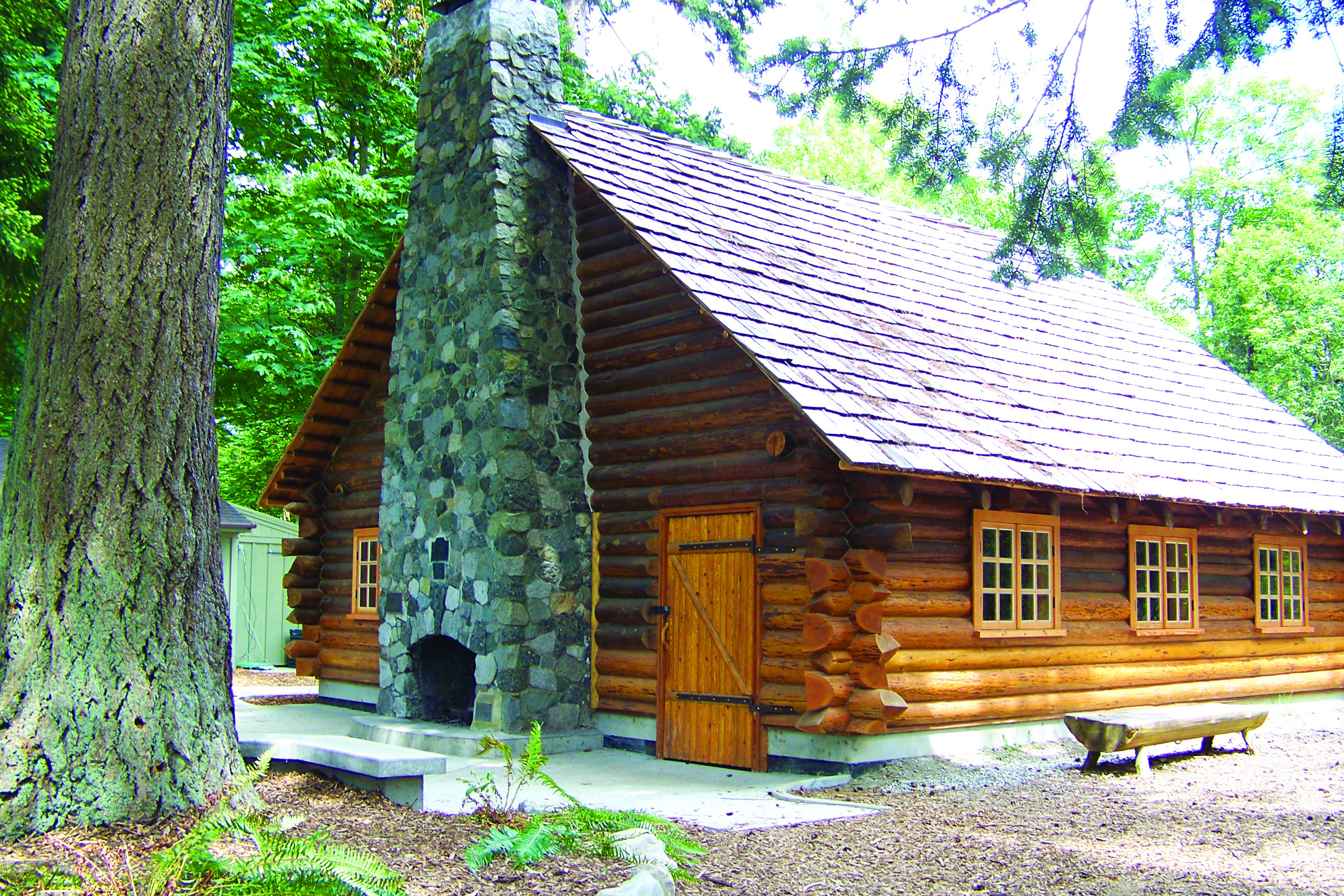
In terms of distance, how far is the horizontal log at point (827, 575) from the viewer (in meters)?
8.70

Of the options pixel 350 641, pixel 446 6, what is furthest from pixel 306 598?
pixel 446 6

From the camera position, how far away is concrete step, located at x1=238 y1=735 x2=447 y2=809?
22.4 feet

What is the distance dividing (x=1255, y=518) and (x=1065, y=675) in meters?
4.08

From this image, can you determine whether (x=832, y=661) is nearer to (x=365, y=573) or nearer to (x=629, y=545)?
(x=629, y=545)

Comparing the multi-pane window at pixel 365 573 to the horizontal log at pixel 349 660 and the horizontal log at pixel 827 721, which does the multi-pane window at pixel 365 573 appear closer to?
the horizontal log at pixel 349 660

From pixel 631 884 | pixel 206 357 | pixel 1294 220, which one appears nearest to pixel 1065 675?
pixel 631 884

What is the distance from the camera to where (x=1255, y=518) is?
1323 centimetres

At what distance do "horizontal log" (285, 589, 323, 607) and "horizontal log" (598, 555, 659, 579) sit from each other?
5.84m

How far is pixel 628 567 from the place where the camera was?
1069 cm

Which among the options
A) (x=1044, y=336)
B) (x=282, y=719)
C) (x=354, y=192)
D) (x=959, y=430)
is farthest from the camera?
(x=354, y=192)

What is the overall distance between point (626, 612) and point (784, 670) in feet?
6.42

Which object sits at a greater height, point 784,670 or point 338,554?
point 338,554

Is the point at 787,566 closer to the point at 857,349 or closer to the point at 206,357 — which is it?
the point at 857,349

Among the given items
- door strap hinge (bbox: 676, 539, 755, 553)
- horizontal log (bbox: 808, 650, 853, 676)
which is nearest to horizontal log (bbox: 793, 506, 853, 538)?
door strap hinge (bbox: 676, 539, 755, 553)
